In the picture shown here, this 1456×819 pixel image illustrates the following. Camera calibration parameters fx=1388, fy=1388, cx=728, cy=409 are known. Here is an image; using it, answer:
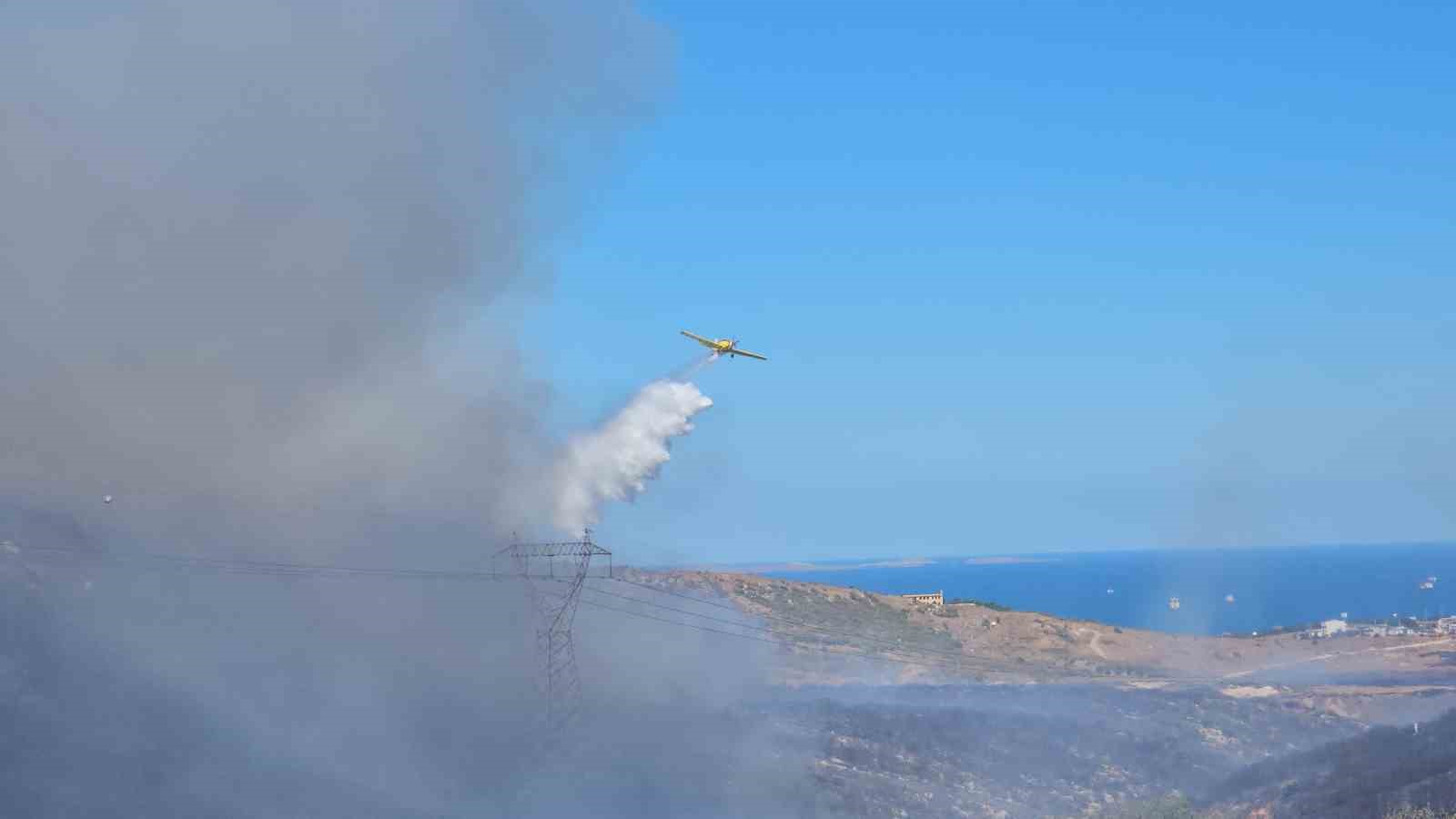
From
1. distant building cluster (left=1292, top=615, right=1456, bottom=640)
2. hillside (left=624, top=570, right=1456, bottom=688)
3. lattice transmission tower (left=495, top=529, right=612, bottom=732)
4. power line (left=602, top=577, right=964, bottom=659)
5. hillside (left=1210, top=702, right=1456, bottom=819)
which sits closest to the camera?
hillside (left=1210, top=702, right=1456, bottom=819)

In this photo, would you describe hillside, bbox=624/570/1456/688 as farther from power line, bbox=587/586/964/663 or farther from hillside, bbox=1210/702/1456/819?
hillside, bbox=1210/702/1456/819

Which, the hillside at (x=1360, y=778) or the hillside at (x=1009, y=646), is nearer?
the hillside at (x=1360, y=778)

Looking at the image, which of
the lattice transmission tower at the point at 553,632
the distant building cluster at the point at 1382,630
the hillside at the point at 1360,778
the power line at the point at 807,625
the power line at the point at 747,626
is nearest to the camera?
the hillside at the point at 1360,778

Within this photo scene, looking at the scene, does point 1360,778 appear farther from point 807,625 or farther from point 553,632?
point 807,625

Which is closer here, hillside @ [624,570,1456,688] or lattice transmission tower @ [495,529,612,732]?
lattice transmission tower @ [495,529,612,732]

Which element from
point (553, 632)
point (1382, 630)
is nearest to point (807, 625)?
point (553, 632)

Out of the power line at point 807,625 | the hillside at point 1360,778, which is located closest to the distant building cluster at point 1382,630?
the power line at point 807,625

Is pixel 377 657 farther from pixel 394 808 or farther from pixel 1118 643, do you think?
pixel 1118 643

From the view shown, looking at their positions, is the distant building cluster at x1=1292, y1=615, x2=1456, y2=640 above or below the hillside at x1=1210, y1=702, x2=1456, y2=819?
above

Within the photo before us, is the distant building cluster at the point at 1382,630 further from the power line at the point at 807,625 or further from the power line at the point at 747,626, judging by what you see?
the power line at the point at 747,626

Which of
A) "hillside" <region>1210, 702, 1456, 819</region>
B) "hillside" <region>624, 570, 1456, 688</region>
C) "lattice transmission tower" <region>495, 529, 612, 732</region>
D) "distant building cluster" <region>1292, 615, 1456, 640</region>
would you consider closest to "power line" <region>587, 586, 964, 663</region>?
"hillside" <region>624, 570, 1456, 688</region>

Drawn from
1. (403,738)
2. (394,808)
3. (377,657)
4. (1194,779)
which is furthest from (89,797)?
(1194,779)
